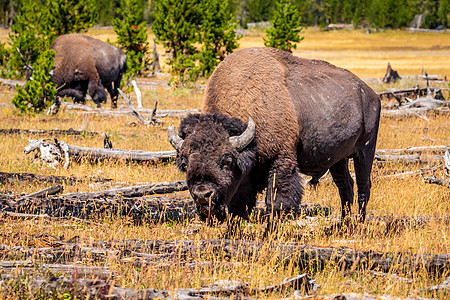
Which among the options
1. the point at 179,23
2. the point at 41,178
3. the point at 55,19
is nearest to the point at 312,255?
the point at 41,178

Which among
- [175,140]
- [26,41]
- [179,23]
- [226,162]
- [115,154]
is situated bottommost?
[115,154]

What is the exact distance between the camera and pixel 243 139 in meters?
5.75

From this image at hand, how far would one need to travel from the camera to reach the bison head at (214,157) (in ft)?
17.5

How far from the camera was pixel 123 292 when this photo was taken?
3871 millimetres

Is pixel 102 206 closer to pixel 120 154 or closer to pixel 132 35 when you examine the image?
pixel 120 154

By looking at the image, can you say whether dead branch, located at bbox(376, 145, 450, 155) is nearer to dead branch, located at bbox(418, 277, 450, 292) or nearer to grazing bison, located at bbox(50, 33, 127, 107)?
dead branch, located at bbox(418, 277, 450, 292)

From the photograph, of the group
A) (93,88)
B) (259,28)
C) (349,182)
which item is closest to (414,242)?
(349,182)

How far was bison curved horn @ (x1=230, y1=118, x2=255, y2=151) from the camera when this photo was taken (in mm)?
5734

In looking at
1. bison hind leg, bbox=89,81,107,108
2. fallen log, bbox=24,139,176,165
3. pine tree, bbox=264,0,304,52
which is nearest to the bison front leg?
fallen log, bbox=24,139,176,165

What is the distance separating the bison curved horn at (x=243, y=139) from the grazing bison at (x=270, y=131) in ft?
0.04

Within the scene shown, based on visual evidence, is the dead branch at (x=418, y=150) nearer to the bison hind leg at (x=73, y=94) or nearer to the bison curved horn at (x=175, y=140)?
the bison curved horn at (x=175, y=140)

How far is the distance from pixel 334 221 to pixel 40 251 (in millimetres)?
4114

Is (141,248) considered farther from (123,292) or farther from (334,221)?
(334,221)

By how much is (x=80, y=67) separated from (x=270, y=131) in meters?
13.9
